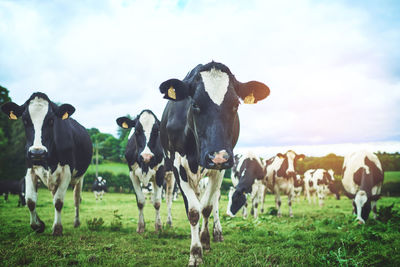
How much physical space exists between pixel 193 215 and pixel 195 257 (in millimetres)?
556

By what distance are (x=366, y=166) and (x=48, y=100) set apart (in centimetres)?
972

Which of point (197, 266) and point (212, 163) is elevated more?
point (212, 163)

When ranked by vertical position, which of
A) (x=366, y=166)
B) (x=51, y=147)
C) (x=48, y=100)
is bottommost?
(x=366, y=166)

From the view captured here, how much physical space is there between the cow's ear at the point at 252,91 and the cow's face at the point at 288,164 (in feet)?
32.0

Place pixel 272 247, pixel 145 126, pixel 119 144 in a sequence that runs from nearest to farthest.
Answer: pixel 272 247, pixel 145 126, pixel 119 144

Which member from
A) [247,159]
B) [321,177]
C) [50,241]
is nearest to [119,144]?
[321,177]

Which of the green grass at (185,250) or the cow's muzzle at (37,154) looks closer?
the green grass at (185,250)

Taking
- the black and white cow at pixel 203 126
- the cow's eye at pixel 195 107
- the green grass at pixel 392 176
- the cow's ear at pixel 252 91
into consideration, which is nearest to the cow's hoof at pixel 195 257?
the black and white cow at pixel 203 126

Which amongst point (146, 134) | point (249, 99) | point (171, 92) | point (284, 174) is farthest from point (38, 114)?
point (284, 174)

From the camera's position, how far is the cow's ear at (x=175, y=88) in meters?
3.75

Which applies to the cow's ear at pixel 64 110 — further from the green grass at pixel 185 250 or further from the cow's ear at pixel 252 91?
the cow's ear at pixel 252 91

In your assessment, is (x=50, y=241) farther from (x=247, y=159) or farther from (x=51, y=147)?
(x=247, y=159)

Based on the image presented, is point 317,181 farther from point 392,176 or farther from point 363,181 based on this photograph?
point 363,181

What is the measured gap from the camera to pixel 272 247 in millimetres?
4840
